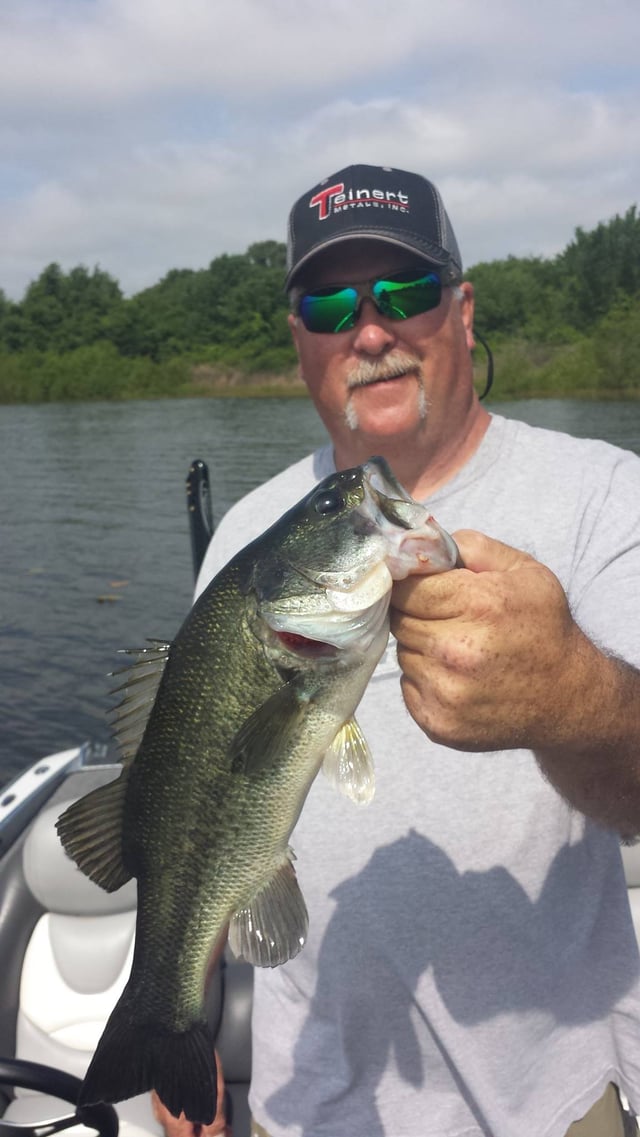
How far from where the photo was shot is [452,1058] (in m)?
2.22

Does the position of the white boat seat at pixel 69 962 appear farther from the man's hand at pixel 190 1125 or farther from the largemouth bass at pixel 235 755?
the largemouth bass at pixel 235 755

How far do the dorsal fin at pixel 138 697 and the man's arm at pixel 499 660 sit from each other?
56 centimetres

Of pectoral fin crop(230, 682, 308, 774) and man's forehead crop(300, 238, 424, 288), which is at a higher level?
man's forehead crop(300, 238, 424, 288)

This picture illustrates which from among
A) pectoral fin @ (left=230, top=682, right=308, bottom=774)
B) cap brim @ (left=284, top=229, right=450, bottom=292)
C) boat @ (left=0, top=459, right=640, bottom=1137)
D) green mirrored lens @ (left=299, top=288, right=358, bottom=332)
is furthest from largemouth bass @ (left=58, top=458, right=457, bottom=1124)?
boat @ (left=0, top=459, right=640, bottom=1137)

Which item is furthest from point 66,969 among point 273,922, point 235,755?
point 235,755

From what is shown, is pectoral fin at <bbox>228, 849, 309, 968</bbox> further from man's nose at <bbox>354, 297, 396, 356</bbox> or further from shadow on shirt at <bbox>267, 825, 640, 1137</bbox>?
man's nose at <bbox>354, 297, 396, 356</bbox>

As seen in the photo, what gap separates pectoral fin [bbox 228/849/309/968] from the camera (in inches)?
70.1

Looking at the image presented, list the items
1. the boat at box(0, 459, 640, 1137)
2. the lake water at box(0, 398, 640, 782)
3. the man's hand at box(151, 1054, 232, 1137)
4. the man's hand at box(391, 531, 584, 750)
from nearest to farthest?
the man's hand at box(391, 531, 584, 750), the man's hand at box(151, 1054, 232, 1137), the boat at box(0, 459, 640, 1137), the lake water at box(0, 398, 640, 782)

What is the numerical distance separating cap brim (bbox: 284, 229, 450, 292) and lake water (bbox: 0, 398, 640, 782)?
709 centimetres

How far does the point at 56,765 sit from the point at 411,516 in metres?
3.95

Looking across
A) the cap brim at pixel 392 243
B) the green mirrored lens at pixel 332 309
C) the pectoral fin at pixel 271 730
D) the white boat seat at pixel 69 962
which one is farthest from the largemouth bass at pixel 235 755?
the white boat seat at pixel 69 962

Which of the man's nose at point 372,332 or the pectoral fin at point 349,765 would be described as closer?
the pectoral fin at point 349,765

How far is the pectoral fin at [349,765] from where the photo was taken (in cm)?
175

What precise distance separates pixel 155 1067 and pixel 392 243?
230 cm
